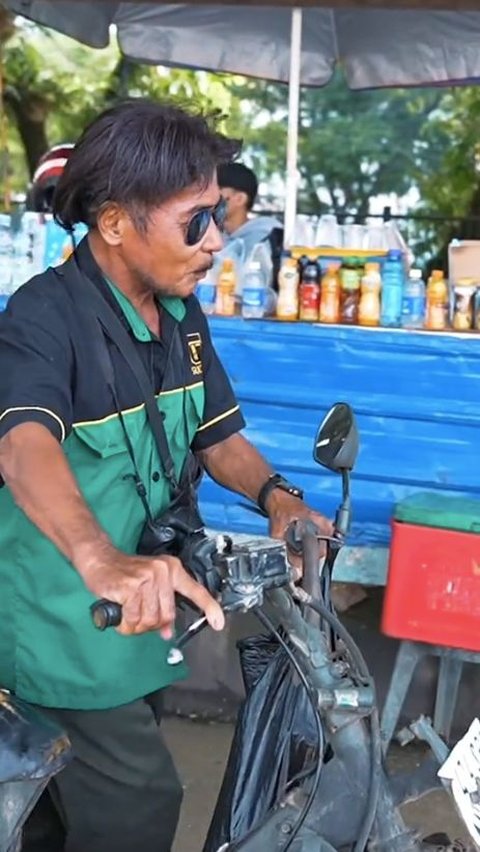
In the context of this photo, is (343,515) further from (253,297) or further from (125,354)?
(253,297)

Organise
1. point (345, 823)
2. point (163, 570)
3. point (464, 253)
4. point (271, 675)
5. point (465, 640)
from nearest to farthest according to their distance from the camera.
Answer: point (163, 570)
point (345, 823)
point (271, 675)
point (465, 640)
point (464, 253)

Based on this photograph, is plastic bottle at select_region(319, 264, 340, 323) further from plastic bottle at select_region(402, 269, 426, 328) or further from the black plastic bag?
the black plastic bag

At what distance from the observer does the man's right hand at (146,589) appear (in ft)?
4.45

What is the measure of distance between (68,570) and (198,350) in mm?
475

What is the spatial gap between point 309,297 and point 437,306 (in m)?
0.42

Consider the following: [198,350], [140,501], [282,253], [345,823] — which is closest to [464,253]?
[282,253]

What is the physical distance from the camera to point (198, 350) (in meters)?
2.09

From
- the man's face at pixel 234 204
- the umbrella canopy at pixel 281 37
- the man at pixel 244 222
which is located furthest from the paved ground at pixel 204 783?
the umbrella canopy at pixel 281 37

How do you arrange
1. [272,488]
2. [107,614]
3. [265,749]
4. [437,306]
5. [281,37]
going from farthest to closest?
[281,37] < [437,306] < [272,488] < [265,749] < [107,614]

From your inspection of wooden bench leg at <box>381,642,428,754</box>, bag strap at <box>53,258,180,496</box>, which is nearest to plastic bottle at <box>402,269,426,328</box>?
wooden bench leg at <box>381,642,428,754</box>

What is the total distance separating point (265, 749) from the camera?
5.99 ft

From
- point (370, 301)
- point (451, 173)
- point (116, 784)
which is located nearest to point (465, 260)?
point (370, 301)

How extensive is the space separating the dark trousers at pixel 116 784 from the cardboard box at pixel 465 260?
90.9 inches

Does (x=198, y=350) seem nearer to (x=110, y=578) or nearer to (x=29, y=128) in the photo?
(x=110, y=578)
